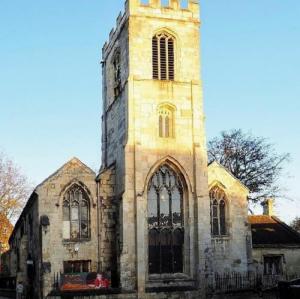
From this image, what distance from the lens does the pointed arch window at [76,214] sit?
3334 centimetres

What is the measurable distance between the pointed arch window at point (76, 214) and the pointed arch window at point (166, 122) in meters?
5.92

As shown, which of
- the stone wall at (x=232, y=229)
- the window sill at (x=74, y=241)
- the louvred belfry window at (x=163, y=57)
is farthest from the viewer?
the stone wall at (x=232, y=229)

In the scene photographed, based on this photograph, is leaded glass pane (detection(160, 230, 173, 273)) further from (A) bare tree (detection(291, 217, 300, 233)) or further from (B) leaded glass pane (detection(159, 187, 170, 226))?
(A) bare tree (detection(291, 217, 300, 233))

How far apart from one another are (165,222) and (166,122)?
19.6 feet

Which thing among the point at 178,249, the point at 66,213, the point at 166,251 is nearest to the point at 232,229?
the point at 178,249

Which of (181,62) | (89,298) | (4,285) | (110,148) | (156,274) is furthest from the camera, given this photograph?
(4,285)

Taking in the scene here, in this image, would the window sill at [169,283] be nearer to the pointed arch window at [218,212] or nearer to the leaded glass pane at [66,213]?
the pointed arch window at [218,212]

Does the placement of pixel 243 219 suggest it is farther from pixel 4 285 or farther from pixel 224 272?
pixel 4 285

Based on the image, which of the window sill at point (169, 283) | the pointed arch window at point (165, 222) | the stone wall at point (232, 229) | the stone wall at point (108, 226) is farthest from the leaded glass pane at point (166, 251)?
the stone wall at point (232, 229)

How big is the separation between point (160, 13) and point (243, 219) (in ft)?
45.2

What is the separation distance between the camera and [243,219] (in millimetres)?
36219

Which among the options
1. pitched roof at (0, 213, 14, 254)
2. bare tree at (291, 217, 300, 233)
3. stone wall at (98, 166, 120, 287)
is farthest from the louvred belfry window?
bare tree at (291, 217, 300, 233)

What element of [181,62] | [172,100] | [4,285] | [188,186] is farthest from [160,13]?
[4,285]

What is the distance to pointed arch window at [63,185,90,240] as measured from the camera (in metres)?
33.3
